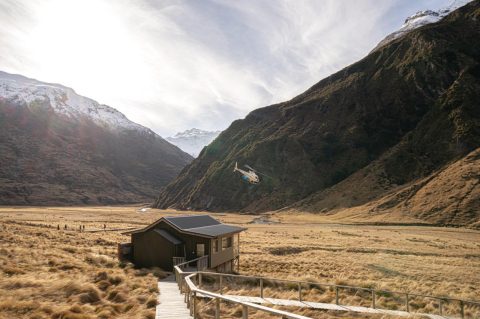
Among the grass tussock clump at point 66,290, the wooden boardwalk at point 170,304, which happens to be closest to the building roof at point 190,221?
the grass tussock clump at point 66,290

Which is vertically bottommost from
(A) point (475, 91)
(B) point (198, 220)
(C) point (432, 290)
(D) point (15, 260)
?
(C) point (432, 290)

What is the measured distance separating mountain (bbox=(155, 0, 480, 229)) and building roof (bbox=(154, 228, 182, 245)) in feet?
224

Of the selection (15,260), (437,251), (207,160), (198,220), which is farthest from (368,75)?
(15,260)

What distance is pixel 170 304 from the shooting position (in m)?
12.9

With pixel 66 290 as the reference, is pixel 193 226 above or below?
above

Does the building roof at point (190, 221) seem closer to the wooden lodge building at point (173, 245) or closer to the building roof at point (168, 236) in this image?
the wooden lodge building at point (173, 245)

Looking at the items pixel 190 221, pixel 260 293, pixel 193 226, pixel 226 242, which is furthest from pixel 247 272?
pixel 260 293

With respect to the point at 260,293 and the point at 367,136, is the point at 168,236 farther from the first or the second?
the point at 367,136

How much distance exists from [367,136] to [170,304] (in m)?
115

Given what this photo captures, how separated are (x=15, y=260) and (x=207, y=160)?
131572 millimetres

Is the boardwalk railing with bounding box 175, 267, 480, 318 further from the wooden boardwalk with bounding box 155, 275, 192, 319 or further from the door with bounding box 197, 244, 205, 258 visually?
the door with bounding box 197, 244, 205, 258

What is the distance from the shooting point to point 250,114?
158 meters

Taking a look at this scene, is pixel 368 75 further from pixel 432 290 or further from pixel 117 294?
pixel 117 294

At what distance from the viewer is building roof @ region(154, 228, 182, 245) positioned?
24.2 meters
